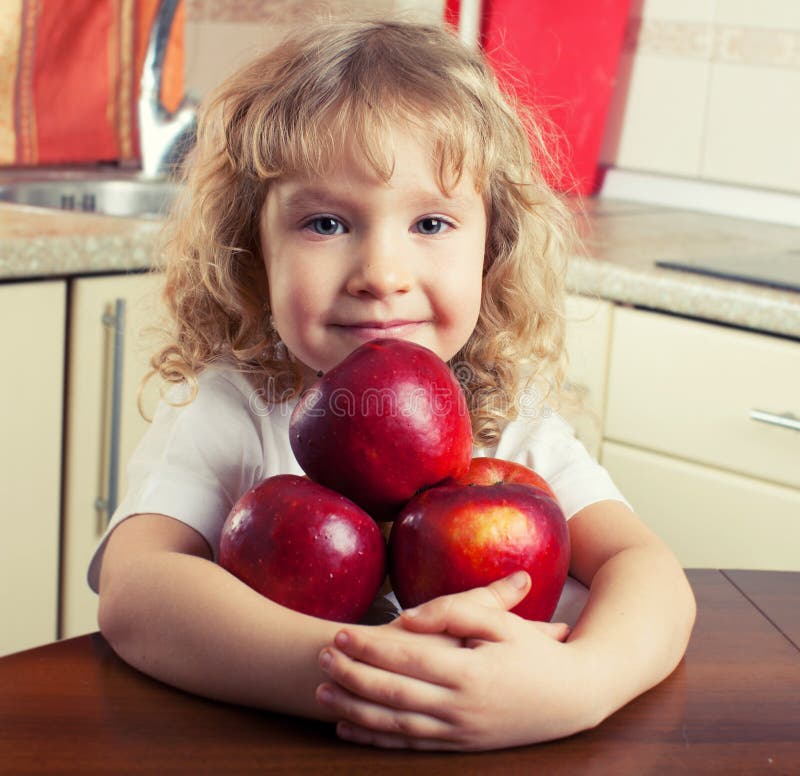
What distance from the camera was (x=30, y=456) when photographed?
1.66 meters

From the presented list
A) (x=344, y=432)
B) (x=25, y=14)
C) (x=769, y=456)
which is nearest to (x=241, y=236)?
(x=344, y=432)

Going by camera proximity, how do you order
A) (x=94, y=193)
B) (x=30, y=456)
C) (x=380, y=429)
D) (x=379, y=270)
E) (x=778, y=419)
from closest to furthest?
(x=380, y=429)
(x=379, y=270)
(x=778, y=419)
(x=30, y=456)
(x=94, y=193)

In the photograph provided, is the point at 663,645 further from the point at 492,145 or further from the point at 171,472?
the point at 492,145

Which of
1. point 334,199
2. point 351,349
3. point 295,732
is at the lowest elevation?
point 295,732

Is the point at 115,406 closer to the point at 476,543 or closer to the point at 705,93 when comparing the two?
the point at 476,543

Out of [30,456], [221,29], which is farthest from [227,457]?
[221,29]

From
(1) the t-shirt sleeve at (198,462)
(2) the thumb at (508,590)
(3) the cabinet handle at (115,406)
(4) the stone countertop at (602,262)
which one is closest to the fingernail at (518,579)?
(2) the thumb at (508,590)

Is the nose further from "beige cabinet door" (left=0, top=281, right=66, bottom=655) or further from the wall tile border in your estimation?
the wall tile border

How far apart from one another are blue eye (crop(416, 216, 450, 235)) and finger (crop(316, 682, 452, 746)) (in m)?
0.44

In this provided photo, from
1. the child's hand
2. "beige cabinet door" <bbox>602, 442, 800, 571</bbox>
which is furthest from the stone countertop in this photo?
the child's hand

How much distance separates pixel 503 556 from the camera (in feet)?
2.21

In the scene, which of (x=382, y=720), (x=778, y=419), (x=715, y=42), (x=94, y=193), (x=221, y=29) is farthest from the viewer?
(x=221, y=29)

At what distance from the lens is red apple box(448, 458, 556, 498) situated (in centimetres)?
74

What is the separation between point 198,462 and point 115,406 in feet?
2.78
